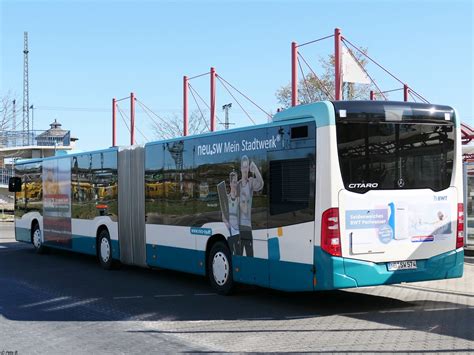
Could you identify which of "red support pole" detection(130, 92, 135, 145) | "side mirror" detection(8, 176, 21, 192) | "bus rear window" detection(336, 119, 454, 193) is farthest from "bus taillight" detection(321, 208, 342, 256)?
"red support pole" detection(130, 92, 135, 145)

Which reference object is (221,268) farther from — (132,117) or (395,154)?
(132,117)

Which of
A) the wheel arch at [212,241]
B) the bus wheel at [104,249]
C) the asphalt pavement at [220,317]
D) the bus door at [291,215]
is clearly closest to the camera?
the asphalt pavement at [220,317]

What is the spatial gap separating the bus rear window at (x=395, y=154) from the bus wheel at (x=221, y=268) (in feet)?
9.56

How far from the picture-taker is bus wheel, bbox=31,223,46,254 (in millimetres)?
19138


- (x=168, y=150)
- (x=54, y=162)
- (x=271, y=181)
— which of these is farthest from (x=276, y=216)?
(x=54, y=162)

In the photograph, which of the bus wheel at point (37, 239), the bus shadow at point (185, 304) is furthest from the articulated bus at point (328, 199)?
the bus wheel at point (37, 239)

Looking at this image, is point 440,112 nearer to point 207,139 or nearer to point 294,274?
point 294,274

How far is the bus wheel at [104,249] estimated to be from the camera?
49.0ft

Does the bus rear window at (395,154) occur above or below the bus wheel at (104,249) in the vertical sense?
above

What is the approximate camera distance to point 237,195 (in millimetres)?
10492

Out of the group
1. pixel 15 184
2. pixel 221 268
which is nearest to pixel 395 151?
pixel 221 268

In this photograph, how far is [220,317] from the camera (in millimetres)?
9023

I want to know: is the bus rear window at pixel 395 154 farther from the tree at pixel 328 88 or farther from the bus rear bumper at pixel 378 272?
the tree at pixel 328 88

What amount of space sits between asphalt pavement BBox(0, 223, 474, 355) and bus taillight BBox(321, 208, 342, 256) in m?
0.97
